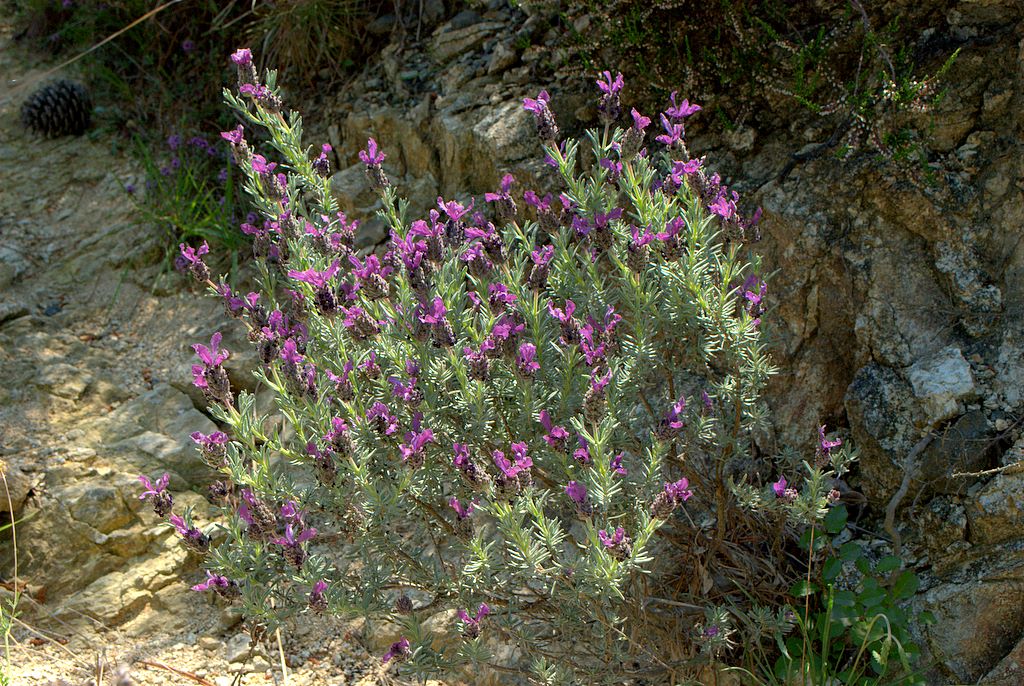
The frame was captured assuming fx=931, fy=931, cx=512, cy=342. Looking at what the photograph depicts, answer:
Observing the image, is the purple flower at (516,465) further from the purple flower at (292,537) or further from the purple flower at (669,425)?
the purple flower at (292,537)

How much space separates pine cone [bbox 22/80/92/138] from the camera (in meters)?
4.80

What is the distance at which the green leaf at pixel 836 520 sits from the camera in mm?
2479

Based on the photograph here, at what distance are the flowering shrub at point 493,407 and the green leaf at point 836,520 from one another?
0.85 ft

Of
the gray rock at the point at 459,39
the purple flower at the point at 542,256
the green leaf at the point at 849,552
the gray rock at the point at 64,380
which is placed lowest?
the green leaf at the point at 849,552

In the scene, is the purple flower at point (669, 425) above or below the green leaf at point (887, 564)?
above

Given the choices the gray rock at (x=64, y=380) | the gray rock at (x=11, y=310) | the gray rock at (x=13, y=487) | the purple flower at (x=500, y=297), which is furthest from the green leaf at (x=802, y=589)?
the gray rock at (x=11, y=310)

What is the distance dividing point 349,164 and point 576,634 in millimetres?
2399

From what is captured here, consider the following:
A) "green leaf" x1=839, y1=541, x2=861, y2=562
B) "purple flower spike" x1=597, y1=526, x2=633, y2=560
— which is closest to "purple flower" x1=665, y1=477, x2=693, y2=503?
"purple flower spike" x1=597, y1=526, x2=633, y2=560

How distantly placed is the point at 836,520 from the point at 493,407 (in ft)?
3.18

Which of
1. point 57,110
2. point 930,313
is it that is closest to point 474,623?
point 930,313

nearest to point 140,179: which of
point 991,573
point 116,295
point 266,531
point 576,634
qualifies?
point 116,295

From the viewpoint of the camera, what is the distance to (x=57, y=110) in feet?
15.8

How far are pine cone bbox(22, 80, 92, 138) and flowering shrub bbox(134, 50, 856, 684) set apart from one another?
273 centimetres

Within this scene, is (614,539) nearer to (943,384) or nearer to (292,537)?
(292,537)
